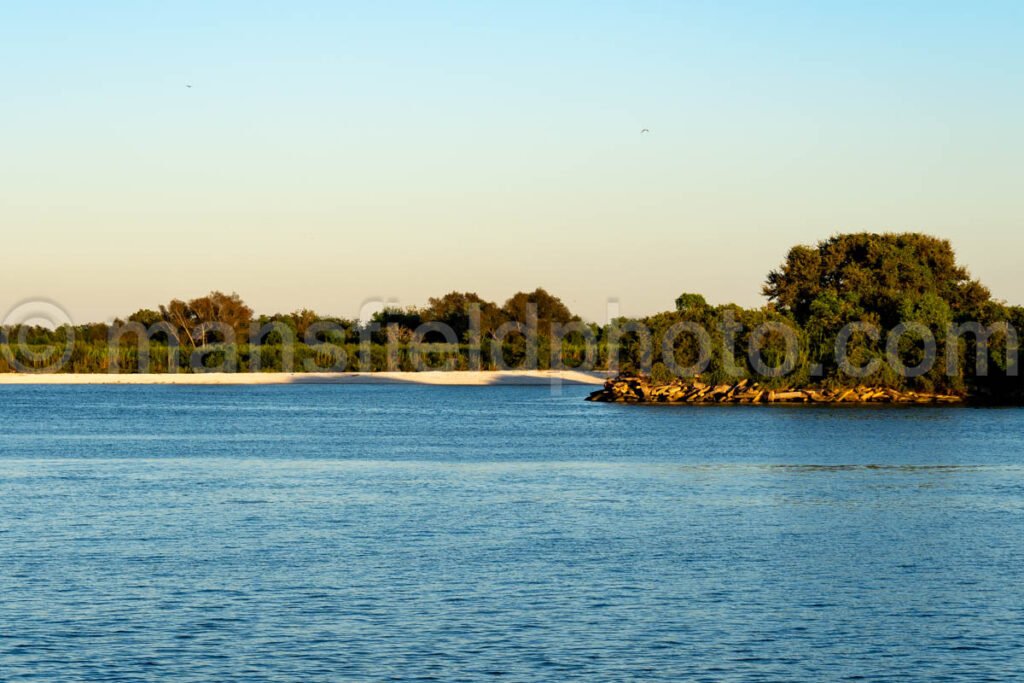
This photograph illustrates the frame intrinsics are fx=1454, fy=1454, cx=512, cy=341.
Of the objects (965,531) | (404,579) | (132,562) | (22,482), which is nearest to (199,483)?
(22,482)

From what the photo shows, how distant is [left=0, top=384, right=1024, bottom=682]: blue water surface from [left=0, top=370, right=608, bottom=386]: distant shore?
2905 inches

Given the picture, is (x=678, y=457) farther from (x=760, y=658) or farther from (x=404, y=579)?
(x=760, y=658)

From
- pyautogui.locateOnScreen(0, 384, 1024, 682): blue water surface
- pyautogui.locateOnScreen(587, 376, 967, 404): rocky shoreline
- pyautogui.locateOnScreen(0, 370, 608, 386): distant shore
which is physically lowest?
pyautogui.locateOnScreen(0, 384, 1024, 682): blue water surface

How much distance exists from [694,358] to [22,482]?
49308 mm

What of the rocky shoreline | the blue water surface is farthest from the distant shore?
the blue water surface

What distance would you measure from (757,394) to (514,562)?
5820cm

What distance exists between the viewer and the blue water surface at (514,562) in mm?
16391

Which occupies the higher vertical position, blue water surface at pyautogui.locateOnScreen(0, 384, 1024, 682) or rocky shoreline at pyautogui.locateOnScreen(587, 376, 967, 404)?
rocky shoreline at pyautogui.locateOnScreen(587, 376, 967, 404)

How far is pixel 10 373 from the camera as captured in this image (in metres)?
128

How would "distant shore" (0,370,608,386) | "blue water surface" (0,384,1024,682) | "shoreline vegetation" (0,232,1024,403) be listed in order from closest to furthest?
"blue water surface" (0,384,1024,682) → "shoreline vegetation" (0,232,1024,403) → "distant shore" (0,370,608,386)

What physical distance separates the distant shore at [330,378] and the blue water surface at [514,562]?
7379cm

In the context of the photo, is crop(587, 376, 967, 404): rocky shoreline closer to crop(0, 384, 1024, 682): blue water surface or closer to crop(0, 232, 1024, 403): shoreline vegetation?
crop(0, 232, 1024, 403): shoreline vegetation

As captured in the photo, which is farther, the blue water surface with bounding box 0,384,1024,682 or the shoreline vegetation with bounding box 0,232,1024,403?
the shoreline vegetation with bounding box 0,232,1024,403

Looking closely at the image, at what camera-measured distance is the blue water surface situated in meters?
16.4
